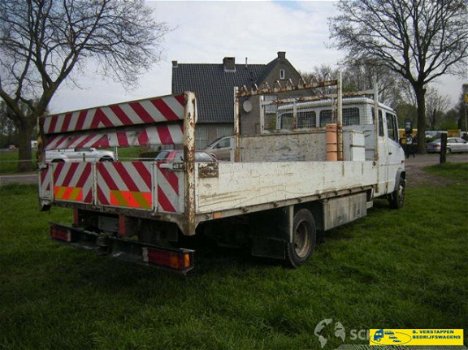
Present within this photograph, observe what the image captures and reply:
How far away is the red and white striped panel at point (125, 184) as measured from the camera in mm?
3781

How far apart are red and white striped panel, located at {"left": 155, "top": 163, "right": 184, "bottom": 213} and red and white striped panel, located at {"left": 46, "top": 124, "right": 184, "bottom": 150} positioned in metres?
0.26

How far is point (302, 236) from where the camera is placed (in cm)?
559

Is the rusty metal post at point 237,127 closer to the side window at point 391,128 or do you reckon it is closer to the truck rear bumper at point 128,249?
the side window at point 391,128

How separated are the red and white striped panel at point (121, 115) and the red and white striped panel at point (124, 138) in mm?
76

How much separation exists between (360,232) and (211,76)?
34798mm

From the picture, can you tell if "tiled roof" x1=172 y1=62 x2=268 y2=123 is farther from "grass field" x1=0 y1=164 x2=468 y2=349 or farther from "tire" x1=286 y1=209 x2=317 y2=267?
"tire" x1=286 y1=209 x2=317 y2=267

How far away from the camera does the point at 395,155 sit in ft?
31.4

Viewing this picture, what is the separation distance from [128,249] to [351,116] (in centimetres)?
576

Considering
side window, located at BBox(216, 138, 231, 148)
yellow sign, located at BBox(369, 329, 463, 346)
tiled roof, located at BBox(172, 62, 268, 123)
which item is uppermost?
tiled roof, located at BBox(172, 62, 268, 123)

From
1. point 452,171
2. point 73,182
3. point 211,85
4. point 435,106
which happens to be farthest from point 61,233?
point 435,106

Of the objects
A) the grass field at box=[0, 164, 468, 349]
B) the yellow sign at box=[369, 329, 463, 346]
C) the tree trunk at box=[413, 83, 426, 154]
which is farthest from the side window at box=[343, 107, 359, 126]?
the tree trunk at box=[413, 83, 426, 154]

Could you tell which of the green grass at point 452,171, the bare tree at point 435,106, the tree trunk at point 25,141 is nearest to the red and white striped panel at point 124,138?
the green grass at point 452,171

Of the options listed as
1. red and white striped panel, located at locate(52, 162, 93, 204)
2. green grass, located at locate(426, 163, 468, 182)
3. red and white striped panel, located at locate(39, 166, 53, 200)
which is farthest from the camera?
green grass, located at locate(426, 163, 468, 182)

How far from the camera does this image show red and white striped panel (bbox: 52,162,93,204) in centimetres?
439
